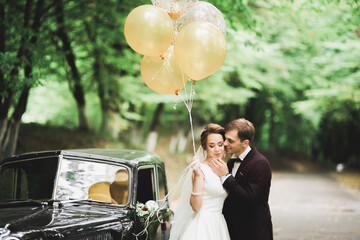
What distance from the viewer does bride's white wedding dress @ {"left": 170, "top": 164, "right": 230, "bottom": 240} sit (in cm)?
401

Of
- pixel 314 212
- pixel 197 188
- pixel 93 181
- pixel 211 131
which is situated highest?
pixel 211 131

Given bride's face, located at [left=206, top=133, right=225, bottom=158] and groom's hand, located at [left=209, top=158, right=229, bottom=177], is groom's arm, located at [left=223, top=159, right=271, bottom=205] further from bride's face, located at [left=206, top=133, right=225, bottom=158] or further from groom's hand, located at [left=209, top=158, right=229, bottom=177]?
bride's face, located at [left=206, top=133, right=225, bottom=158]

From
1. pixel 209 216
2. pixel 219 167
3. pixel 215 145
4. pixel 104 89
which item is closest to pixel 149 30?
pixel 215 145

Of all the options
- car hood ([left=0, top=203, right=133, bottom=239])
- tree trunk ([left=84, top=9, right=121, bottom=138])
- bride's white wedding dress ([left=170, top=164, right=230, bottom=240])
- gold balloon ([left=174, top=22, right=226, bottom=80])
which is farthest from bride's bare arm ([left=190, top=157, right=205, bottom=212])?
tree trunk ([left=84, top=9, right=121, bottom=138])

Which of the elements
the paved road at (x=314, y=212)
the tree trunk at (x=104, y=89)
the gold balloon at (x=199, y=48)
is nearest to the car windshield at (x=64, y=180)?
the gold balloon at (x=199, y=48)

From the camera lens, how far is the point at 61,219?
12.1 ft

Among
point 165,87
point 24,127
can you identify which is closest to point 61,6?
point 24,127

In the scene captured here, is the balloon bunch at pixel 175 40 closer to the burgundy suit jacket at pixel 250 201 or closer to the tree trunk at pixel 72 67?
the burgundy suit jacket at pixel 250 201

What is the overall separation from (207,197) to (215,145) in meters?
0.55

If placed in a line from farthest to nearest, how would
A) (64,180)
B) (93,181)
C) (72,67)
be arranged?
(72,67)
(93,181)
(64,180)

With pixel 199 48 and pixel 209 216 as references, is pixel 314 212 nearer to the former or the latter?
pixel 209 216

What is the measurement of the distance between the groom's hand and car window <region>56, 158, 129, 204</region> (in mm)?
1152

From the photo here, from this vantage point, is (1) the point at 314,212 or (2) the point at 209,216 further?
(1) the point at 314,212

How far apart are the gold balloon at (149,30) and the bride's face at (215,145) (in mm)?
1357
